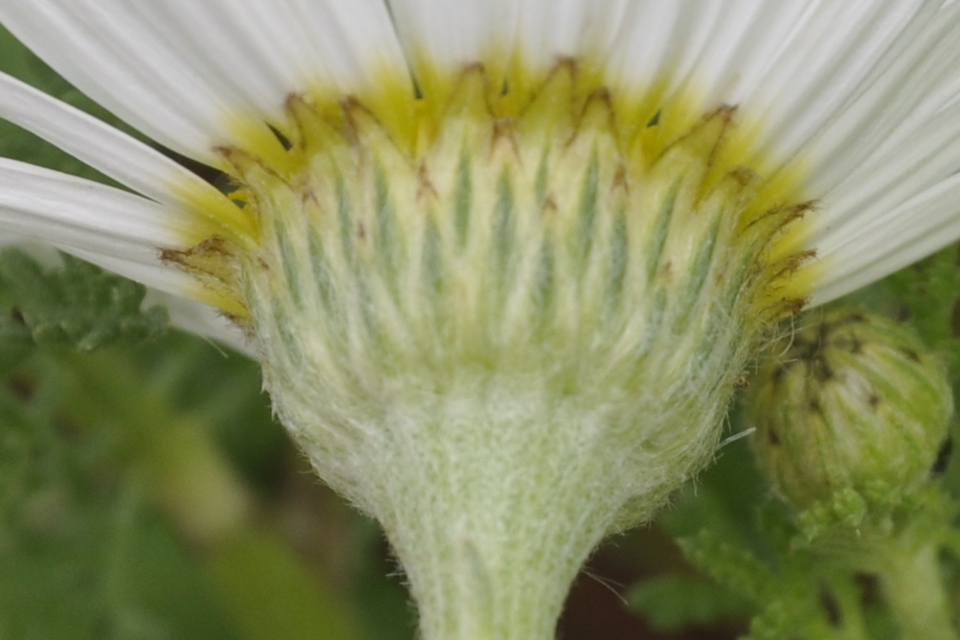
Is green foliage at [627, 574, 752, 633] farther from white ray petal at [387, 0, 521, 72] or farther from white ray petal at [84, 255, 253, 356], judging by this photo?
white ray petal at [387, 0, 521, 72]

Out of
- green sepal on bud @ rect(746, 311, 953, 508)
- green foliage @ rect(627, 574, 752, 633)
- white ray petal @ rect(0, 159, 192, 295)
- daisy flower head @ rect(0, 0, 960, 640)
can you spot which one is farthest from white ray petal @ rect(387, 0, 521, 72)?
green foliage @ rect(627, 574, 752, 633)

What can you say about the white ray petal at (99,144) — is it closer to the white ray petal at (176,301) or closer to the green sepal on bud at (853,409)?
the white ray petal at (176,301)

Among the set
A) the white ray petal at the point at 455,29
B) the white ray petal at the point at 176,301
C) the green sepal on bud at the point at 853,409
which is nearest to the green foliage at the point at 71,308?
the white ray petal at the point at 176,301

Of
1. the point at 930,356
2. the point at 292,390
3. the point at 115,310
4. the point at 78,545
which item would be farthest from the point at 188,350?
the point at 930,356

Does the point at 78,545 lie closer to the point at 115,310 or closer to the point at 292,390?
the point at 115,310

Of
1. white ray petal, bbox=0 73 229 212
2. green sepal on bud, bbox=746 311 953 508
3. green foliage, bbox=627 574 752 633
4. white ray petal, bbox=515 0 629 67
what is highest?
white ray petal, bbox=515 0 629 67
